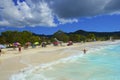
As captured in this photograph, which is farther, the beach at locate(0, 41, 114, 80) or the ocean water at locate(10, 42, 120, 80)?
the beach at locate(0, 41, 114, 80)

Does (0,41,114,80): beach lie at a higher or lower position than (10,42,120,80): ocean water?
higher

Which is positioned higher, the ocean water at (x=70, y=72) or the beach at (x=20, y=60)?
the beach at (x=20, y=60)

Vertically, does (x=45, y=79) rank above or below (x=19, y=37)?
below

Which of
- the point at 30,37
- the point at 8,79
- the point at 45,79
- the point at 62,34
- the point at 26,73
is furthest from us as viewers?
the point at 62,34

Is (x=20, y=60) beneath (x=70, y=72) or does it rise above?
above

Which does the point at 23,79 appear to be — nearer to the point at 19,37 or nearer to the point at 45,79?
the point at 45,79

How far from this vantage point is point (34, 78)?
13117 millimetres

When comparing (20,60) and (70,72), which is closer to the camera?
(70,72)

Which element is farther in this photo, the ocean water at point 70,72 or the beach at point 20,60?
the beach at point 20,60

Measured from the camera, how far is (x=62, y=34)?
79.8 m

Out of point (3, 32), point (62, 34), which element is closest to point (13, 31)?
A: point (3, 32)

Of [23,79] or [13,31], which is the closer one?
[23,79]

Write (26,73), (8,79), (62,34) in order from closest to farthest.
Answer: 1. (8,79)
2. (26,73)
3. (62,34)

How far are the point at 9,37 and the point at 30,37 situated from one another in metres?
5.32
